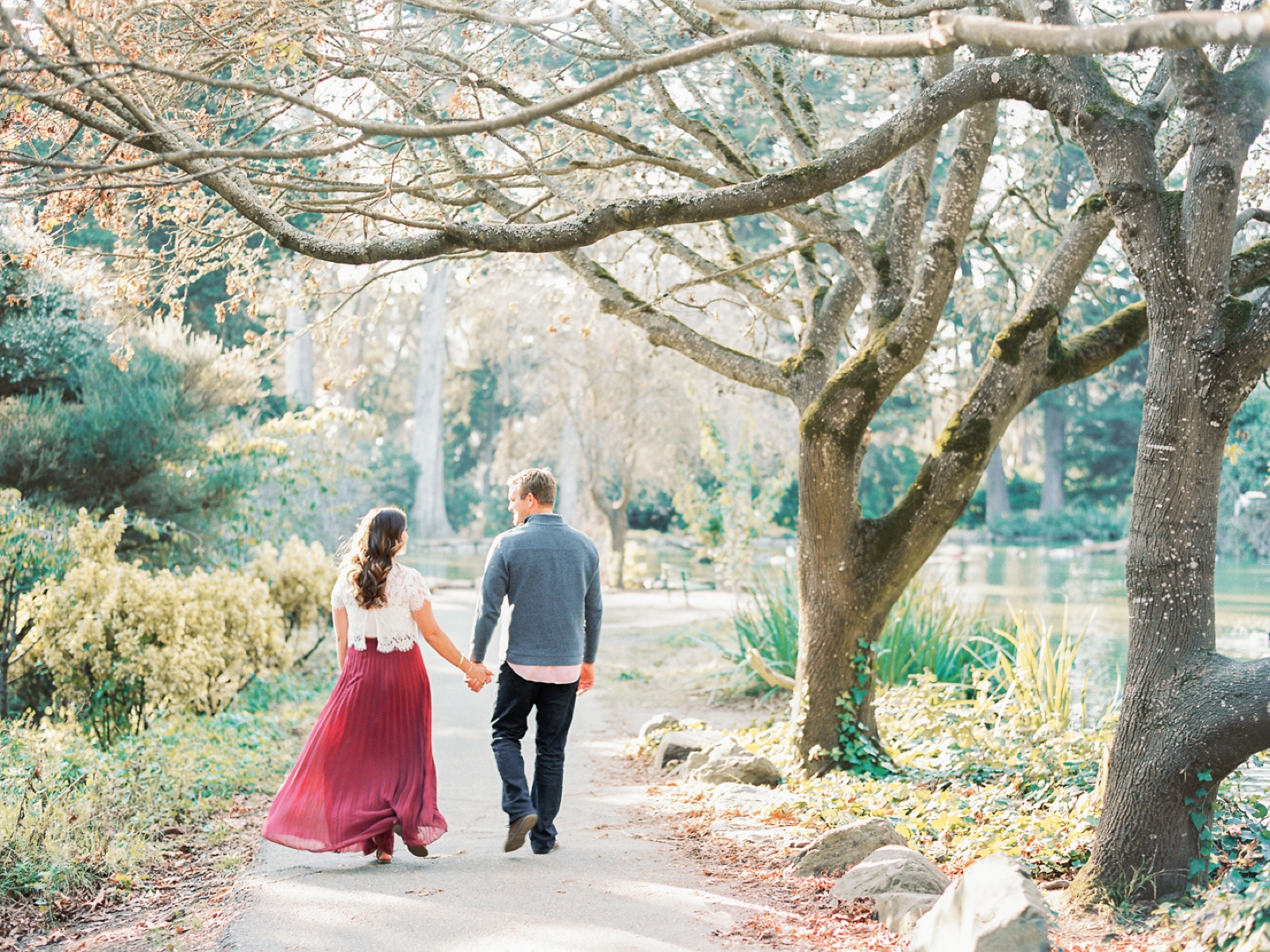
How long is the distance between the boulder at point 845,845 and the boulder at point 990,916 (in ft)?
4.25

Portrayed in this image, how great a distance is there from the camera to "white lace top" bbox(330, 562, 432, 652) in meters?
5.17

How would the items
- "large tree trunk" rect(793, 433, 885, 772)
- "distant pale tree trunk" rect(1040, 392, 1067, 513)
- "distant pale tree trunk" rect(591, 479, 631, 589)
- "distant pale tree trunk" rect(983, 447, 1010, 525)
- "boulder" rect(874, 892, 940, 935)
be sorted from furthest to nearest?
"distant pale tree trunk" rect(983, 447, 1010, 525) < "distant pale tree trunk" rect(1040, 392, 1067, 513) < "distant pale tree trunk" rect(591, 479, 631, 589) < "large tree trunk" rect(793, 433, 885, 772) < "boulder" rect(874, 892, 940, 935)

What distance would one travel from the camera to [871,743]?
271 inches

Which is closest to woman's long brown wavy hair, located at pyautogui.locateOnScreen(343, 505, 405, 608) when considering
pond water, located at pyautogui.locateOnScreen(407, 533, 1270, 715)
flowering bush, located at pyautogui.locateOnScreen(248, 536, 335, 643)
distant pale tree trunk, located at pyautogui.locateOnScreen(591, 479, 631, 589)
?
pond water, located at pyautogui.locateOnScreen(407, 533, 1270, 715)

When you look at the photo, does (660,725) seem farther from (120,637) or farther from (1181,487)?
(1181,487)

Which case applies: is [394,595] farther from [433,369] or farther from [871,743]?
[433,369]

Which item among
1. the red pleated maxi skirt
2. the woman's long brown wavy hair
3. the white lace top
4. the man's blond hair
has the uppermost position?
the man's blond hair

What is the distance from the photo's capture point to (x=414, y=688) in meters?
5.23

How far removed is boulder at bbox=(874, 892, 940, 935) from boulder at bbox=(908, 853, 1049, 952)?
38 cm

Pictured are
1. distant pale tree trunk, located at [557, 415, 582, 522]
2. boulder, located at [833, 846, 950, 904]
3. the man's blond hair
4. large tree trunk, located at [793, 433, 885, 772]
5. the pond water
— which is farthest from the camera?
distant pale tree trunk, located at [557, 415, 582, 522]

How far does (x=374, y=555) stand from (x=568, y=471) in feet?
90.0

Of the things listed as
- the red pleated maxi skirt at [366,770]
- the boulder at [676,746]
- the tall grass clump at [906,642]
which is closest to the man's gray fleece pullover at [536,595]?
the red pleated maxi skirt at [366,770]

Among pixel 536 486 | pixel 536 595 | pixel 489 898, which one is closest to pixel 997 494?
pixel 536 486

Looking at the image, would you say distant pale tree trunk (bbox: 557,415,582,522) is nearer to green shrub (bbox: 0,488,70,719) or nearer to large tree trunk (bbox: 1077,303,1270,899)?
green shrub (bbox: 0,488,70,719)
